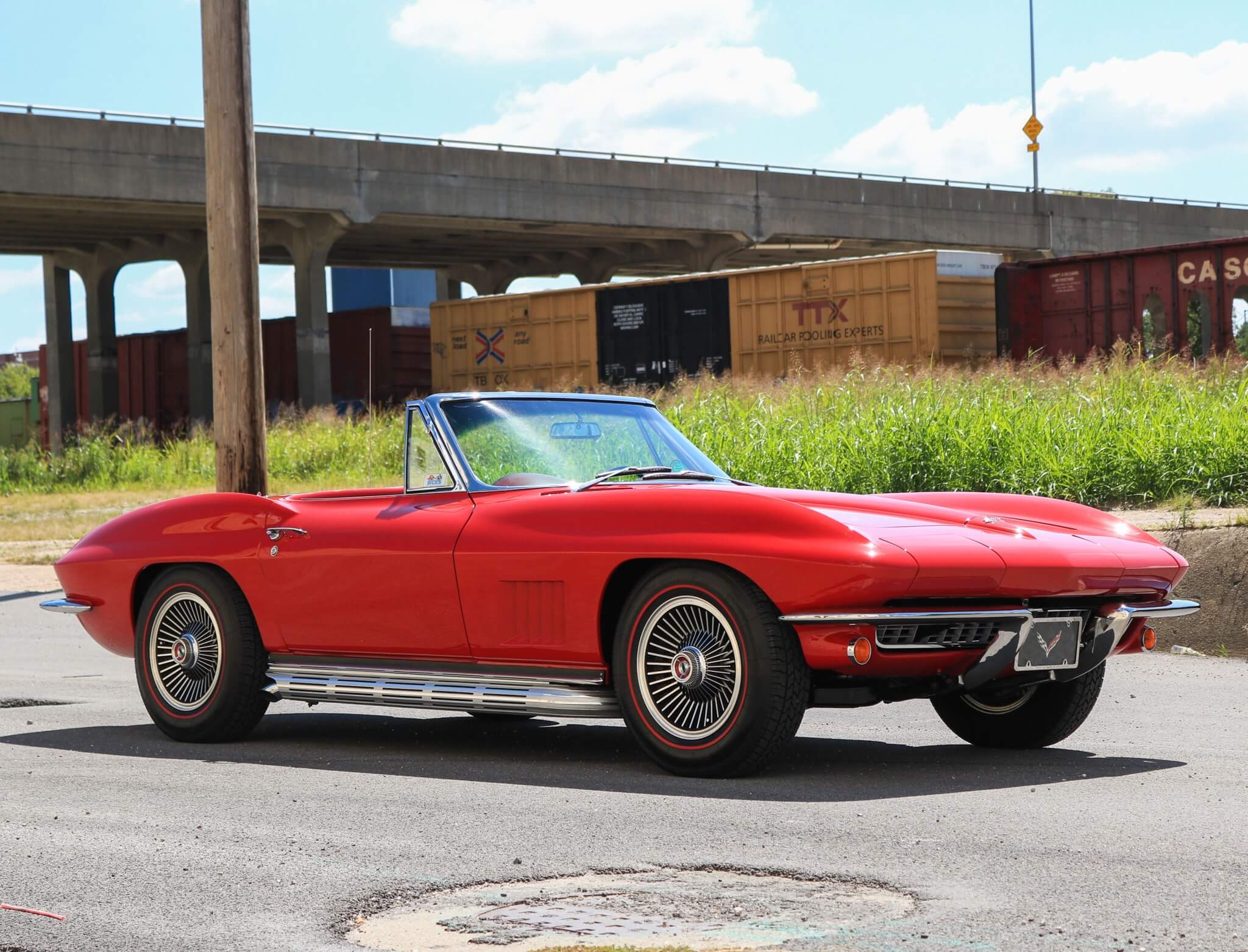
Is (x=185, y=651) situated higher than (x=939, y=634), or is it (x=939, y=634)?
(x=939, y=634)

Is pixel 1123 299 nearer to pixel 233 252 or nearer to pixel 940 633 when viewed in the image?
pixel 233 252

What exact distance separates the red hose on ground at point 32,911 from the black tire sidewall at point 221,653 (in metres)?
2.65

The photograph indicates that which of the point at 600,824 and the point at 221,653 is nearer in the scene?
the point at 600,824

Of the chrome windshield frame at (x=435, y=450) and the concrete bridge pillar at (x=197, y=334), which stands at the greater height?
the concrete bridge pillar at (x=197, y=334)

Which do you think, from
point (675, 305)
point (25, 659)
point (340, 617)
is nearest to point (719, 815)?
point (340, 617)

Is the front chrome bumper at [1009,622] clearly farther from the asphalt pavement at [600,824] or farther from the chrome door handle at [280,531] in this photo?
A: the chrome door handle at [280,531]

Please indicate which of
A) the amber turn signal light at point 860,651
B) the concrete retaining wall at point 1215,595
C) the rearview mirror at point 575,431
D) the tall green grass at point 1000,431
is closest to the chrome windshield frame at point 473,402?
the rearview mirror at point 575,431

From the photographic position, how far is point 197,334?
Answer: 4891 cm

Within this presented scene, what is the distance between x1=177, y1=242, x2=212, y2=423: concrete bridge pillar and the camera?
1876 inches

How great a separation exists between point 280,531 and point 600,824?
2.33m

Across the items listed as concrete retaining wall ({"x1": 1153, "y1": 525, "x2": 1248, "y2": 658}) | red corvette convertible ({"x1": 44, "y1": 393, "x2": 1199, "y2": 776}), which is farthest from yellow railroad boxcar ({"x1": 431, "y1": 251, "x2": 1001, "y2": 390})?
red corvette convertible ({"x1": 44, "y1": 393, "x2": 1199, "y2": 776})

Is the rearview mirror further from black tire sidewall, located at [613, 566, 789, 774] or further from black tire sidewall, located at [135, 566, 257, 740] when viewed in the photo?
black tire sidewall, located at [135, 566, 257, 740]

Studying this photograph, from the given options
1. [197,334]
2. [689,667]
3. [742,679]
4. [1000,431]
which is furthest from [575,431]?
[197,334]

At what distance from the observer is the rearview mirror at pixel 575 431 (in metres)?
6.89
